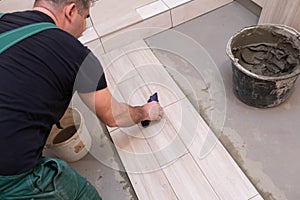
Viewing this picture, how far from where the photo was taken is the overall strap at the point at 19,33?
2.37 ft

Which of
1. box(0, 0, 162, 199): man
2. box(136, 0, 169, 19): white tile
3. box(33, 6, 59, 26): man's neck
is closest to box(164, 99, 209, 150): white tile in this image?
box(0, 0, 162, 199): man

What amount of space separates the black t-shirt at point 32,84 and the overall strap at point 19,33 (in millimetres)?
13

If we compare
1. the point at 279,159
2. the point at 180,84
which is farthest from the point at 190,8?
the point at 279,159

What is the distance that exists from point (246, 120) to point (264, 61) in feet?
1.06

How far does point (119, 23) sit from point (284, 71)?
3.38ft

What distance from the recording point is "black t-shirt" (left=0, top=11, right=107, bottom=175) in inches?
27.4

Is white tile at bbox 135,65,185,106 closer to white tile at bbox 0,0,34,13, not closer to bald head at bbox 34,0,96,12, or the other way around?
bald head at bbox 34,0,96,12

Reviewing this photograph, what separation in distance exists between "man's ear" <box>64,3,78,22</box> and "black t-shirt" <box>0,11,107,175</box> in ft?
0.20

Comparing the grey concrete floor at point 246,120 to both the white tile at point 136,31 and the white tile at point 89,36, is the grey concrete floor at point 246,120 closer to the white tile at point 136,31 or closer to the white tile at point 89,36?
the white tile at point 136,31

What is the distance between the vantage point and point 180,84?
5.13ft

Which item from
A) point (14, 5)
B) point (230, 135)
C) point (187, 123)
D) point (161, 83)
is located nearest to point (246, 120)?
point (230, 135)

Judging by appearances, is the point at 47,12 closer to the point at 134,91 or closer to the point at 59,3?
the point at 59,3

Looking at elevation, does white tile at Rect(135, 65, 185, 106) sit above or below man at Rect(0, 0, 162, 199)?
below

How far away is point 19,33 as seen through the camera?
75 cm
